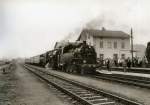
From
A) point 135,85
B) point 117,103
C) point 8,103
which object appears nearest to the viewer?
point 117,103

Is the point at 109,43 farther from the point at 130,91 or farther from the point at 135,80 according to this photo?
the point at 130,91

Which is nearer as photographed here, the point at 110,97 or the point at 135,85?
the point at 110,97

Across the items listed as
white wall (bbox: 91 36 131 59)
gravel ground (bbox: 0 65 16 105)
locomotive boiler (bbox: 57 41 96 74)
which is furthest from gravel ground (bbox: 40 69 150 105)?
white wall (bbox: 91 36 131 59)

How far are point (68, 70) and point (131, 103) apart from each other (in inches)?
885

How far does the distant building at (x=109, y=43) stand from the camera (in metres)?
56.6

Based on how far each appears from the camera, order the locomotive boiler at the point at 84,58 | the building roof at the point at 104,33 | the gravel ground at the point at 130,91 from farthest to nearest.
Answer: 1. the building roof at the point at 104,33
2. the locomotive boiler at the point at 84,58
3. the gravel ground at the point at 130,91

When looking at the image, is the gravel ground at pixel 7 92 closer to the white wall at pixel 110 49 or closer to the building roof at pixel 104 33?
the building roof at pixel 104 33

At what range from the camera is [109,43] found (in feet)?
189

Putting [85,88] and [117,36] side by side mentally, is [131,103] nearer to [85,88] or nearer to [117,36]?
[85,88]

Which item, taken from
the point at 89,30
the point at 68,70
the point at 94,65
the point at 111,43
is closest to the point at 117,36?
the point at 111,43

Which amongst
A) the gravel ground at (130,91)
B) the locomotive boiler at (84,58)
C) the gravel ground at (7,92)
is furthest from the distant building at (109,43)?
the gravel ground at (130,91)

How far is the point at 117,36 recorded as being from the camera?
57781mm

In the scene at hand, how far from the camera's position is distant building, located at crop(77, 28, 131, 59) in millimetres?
56594

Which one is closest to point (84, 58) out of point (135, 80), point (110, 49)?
point (135, 80)
